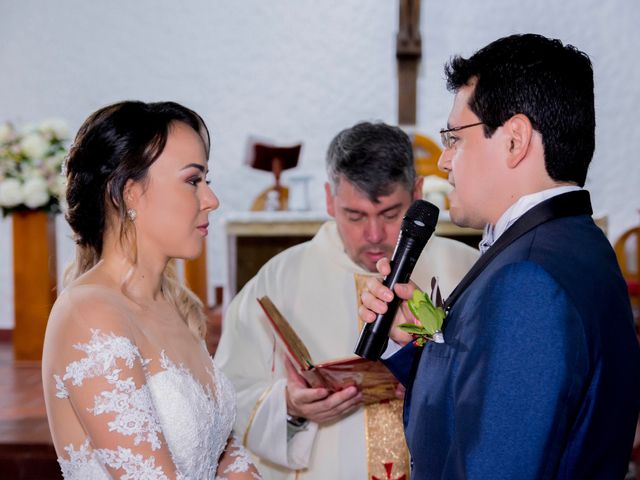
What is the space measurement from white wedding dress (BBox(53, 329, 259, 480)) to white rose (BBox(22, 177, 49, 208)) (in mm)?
4977

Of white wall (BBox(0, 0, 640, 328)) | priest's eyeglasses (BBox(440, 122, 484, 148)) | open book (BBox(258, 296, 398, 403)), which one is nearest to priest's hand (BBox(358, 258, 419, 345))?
priest's eyeglasses (BBox(440, 122, 484, 148))

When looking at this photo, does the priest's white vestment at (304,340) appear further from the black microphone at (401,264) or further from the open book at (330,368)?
the black microphone at (401,264)

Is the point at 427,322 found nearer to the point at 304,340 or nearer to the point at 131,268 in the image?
the point at 131,268

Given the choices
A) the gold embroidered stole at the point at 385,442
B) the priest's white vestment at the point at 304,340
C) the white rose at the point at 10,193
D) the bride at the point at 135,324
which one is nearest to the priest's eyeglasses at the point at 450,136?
the bride at the point at 135,324

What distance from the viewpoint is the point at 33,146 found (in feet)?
21.8

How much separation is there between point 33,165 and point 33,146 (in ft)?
0.62

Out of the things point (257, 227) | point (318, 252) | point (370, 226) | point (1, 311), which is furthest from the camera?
point (1, 311)

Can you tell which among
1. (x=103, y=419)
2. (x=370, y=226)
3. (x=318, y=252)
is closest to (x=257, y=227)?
(x=318, y=252)

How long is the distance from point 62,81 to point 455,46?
4.62m

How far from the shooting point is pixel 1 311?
28.7 feet

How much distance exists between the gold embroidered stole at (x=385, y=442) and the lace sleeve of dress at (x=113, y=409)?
3.99 feet

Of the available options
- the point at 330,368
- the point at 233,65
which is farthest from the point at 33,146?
the point at 330,368

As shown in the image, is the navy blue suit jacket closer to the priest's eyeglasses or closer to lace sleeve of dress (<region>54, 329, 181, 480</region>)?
the priest's eyeglasses

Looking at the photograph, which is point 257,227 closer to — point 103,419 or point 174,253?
point 174,253
